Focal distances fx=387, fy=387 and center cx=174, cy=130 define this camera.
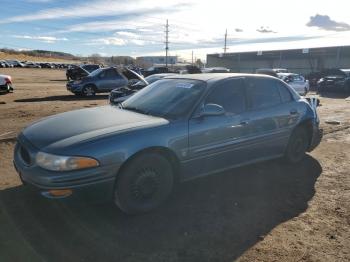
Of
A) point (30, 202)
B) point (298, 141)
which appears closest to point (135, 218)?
point (30, 202)

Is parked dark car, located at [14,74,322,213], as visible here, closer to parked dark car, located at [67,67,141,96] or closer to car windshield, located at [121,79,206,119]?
car windshield, located at [121,79,206,119]

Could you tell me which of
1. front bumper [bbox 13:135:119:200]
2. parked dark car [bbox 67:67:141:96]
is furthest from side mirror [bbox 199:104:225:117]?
parked dark car [bbox 67:67:141:96]

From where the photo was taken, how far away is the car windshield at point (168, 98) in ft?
15.8

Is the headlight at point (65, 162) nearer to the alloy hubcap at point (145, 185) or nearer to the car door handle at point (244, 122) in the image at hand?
the alloy hubcap at point (145, 185)

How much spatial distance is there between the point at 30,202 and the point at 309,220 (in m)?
3.22

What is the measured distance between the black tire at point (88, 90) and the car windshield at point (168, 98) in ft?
44.1

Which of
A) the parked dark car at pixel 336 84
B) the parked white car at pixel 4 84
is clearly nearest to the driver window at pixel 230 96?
the parked white car at pixel 4 84

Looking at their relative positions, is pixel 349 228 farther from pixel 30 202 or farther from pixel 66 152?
pixel 30 202

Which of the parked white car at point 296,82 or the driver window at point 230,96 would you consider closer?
the driver window at point 230,96

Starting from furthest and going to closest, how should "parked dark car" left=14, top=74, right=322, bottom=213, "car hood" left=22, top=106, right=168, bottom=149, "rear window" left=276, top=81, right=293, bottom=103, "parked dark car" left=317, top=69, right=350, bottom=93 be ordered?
1. "parked dark car" left=317, top=69, right=350, bottom=93
2. "rear window" left=276, top=81, right=293, bottom=103
3. "car hood" left=22, top=106, right=168, bottom=149
4. "parked dark car" left=14, top=74, right=322, bottom=213

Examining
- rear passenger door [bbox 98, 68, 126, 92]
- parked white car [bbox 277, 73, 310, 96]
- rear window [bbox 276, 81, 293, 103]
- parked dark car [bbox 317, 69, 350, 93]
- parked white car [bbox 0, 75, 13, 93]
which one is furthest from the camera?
parked dark car [bbox 317, 69, 350, 93]

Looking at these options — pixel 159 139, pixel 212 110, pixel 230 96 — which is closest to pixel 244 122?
pixel 230 96

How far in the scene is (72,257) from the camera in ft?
11.1

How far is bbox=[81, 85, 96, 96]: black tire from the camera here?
60.7 feet
